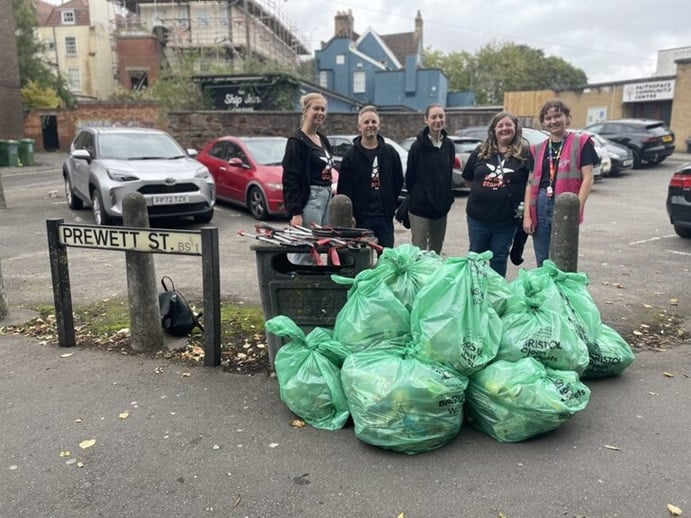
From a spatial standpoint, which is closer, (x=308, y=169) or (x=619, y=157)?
(x=308, y=169)

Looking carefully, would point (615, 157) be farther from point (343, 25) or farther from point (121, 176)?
point (343, 25)

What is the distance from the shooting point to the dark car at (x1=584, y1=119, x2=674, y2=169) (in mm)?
19156

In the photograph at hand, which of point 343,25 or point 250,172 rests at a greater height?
point 343,25

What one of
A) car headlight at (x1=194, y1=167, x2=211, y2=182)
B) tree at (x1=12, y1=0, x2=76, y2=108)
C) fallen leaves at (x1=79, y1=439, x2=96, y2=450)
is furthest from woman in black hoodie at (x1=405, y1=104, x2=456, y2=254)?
tree at (x1=12, y1=0, x2=76, y2=108)

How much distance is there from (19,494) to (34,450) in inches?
15.7

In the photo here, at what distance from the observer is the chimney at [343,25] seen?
45094 mm

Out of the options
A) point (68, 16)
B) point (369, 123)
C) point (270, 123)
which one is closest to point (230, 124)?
point (270, 123)

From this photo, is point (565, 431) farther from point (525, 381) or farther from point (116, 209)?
point (116, 209)

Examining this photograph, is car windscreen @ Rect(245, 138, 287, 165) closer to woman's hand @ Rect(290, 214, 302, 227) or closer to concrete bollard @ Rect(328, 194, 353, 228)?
woman's hand @ Rect(290, 214, 302, 227)

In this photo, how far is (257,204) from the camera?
1066 centimetres

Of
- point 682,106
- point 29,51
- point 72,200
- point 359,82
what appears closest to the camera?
point 72,200

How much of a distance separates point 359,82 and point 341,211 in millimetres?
42381

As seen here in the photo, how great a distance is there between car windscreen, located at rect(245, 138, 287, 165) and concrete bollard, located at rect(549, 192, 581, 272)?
24.5 feet

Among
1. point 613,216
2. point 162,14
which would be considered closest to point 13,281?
point 613,216
